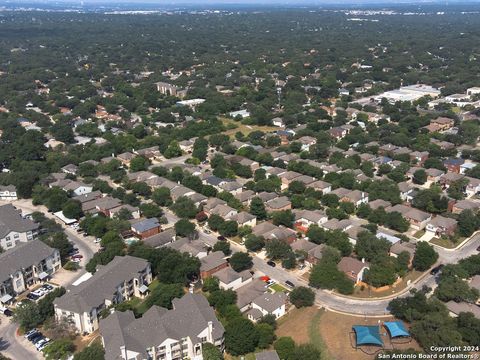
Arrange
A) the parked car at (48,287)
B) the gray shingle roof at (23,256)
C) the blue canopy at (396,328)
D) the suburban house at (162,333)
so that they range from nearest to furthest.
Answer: the suburban house at (162,333) → the blue canopy at (396,328) → the gray shingle roof at (23,256) → the parked car at (48,287)

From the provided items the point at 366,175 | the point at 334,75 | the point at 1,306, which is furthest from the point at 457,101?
the point at 1,306

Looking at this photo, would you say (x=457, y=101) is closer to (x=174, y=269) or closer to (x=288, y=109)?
(x=288, y=109)

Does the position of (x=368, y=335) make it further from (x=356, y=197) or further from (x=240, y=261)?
(x=356, y=197)

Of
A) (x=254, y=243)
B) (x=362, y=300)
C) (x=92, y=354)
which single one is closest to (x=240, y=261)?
(x=254, y=243)

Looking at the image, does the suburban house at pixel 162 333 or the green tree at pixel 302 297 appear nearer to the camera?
the suburban house at pixel 162 333

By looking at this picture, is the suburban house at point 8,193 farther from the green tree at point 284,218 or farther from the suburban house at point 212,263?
the green tree at point 284,218

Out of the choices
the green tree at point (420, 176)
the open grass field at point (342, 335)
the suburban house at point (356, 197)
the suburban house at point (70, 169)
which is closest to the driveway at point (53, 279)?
the suburban house at point (70, 169)
